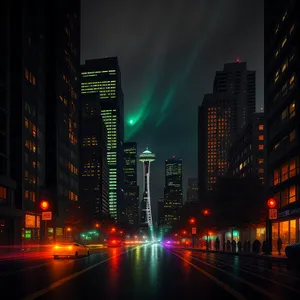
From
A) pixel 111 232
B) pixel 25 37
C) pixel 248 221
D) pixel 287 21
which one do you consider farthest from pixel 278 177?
pixel 111 232

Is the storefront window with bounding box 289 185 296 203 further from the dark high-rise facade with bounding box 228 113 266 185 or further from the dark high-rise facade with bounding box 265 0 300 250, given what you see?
the dark high-rise facade with bounding box 228 113 266 185

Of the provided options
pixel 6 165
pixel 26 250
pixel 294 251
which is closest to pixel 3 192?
pixel 6 165

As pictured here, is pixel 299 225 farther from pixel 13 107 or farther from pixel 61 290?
pixel 13 107

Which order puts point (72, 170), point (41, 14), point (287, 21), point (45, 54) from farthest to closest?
point (72, 170)
point (45, 54)
point (41, 14)
point (287, 21)

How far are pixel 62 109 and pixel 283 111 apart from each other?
195ft

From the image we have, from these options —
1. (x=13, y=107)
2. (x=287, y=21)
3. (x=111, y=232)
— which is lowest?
(x=111, y=232)

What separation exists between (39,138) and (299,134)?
52792mm

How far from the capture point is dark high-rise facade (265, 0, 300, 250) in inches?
1949

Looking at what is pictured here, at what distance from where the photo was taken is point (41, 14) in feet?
300

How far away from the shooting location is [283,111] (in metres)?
56.2

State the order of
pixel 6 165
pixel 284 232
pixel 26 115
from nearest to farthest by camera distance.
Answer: pixel 284 232, pixel 6 165, pixel 26 115

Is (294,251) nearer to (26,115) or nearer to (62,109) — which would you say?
(26,115)

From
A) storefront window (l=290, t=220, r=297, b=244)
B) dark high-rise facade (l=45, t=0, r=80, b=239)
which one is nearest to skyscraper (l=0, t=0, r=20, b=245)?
dark high-rise facade (l=45, t=0, r=80, b=239)

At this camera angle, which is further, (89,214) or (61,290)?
(89,214)
